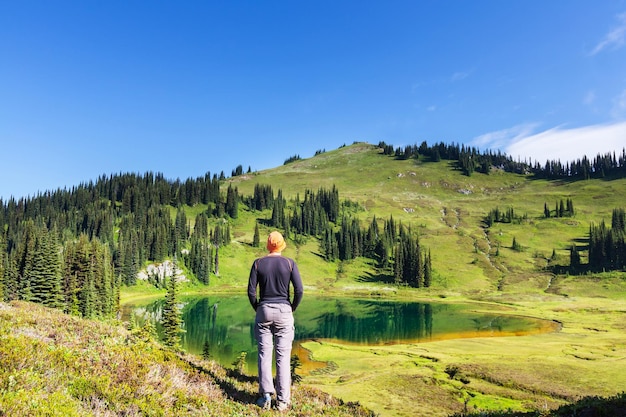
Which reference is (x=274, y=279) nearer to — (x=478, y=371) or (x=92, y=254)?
(x=478, y=371)

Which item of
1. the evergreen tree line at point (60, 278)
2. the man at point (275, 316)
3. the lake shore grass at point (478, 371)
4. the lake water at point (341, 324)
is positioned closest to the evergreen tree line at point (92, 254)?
the evergreen tree line at point (60, 278)

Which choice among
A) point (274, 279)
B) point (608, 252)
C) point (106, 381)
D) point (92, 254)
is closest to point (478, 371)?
point (274, 279)

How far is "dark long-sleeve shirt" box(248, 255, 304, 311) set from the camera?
35.2 ft

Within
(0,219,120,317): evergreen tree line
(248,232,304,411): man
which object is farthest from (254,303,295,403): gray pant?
(0,219,120,317): evergreen tree line

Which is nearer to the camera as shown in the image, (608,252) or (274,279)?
(274,279)

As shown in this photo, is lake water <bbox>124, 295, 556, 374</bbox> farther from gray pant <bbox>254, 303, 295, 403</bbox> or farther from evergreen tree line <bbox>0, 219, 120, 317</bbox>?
gray pant <bbox>254, 303, 295, 403</bbox>

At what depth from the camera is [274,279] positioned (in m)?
10.8

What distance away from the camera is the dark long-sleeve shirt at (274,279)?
10741 mm

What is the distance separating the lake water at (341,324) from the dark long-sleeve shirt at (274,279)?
132 ft

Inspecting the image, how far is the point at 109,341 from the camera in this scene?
12.5 m

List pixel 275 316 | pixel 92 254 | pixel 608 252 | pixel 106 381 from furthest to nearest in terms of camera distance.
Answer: pixel 608 252, pixel 92 254, pixel 275 316, pixel 106 381

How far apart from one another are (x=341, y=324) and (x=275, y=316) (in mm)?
82889

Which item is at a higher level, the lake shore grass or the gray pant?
the gray pant

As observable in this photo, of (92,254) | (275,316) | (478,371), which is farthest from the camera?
(92,254)
